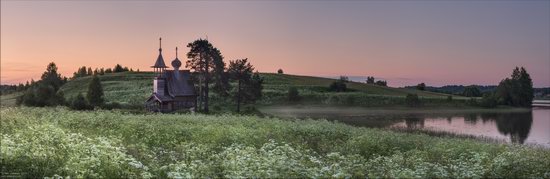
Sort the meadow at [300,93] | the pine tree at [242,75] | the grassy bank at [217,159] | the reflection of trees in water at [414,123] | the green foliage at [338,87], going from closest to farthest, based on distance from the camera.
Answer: the grassy bank at [217,159]
the reflection of trees in water at [414,123]
the pine tree at [242,75]
the meadow at [300,93]
the green foliage at [338,87]

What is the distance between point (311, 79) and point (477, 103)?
49.7 meters

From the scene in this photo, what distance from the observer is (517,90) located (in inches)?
3964

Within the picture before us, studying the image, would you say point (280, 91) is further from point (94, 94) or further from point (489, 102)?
point (94, 94)

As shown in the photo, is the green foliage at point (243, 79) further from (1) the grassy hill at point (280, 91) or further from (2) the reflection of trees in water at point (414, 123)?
(2) the reflection of trees in water at point (414, 123)

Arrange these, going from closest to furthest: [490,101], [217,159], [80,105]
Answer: [217,159] < [80,105] < [490,101]

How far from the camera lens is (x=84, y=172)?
36.4ft

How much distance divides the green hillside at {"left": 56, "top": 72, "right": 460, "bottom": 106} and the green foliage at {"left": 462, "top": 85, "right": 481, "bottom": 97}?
12286mm

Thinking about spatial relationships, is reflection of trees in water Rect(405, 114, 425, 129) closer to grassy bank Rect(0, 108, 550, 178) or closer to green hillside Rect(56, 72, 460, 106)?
grassy bank Rect(0, 108, 550, 178)

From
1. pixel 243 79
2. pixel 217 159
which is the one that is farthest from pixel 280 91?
pixel 217 159

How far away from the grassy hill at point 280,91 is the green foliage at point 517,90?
12.1 meters

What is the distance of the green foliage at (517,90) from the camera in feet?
326

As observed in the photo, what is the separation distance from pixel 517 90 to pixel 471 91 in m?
25.5

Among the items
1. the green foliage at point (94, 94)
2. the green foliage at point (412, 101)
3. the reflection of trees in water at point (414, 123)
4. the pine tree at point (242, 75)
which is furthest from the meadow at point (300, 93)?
the reflection of trees in water at point (414, 123)

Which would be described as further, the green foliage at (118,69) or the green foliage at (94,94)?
the green foliage at (118,69)
